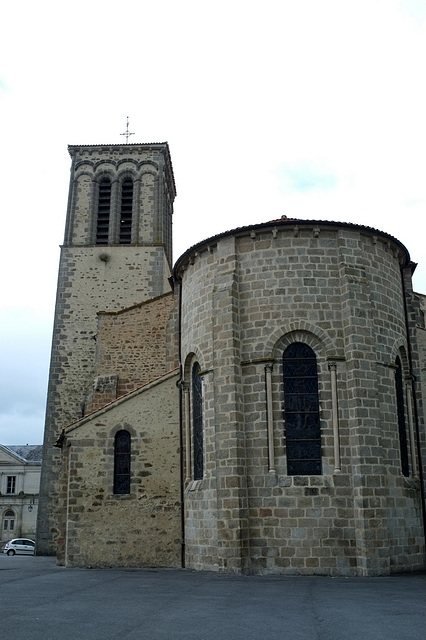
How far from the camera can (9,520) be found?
4881 centimetres

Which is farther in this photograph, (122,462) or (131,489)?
(122,462)

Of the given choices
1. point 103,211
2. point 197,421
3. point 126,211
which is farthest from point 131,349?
point 103,211

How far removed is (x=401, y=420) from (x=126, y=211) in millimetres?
18822

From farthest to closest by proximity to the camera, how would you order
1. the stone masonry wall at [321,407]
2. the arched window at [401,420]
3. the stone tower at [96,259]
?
the stone tower at [96,259], the arched window at [401,420], the stone masonry wall at [321,407]

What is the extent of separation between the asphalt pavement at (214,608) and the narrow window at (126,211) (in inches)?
730

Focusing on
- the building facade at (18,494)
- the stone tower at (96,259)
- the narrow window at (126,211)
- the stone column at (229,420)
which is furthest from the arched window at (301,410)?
the building facade at (18,494)

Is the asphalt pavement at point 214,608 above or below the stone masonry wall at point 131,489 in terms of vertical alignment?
below

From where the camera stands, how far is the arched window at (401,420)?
47.6 ft

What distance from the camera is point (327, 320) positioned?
1406 centimetres

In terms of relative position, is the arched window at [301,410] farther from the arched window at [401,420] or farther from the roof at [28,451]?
the roof at [28,451]

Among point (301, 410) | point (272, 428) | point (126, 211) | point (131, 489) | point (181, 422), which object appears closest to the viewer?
point (272, 428)

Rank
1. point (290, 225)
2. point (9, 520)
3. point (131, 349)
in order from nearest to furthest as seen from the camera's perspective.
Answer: point (290, 225)
point (131, 349)
point (9, 520)

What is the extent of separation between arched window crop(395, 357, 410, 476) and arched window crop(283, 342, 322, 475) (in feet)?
7.52

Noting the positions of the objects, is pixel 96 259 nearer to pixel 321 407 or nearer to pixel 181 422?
pixel 181 422
